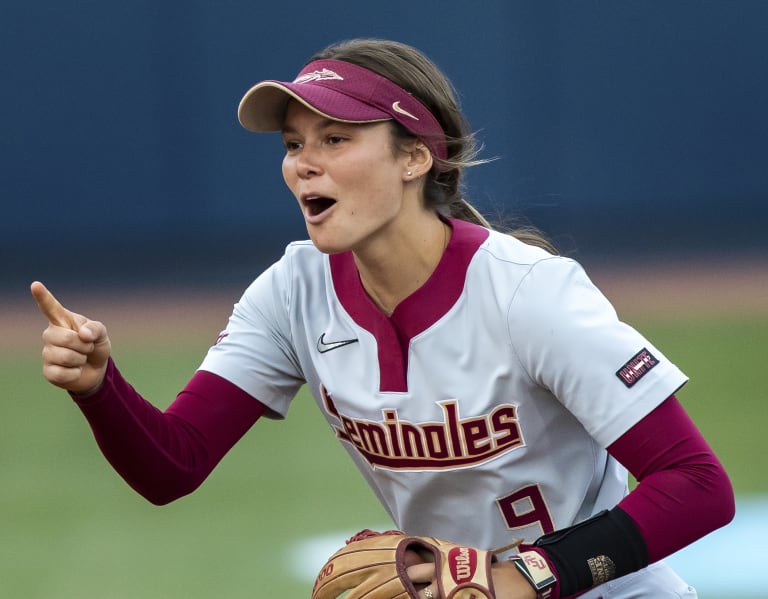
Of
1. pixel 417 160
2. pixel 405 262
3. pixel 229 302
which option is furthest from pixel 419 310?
pixel 229 302

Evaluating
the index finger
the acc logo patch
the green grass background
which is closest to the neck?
the acc logo patch

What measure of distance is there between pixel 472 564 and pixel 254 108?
3.22ft

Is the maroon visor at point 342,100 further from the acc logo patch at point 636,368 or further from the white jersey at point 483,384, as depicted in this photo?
the acc logo patch at point 636,368

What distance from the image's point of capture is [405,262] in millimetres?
2512

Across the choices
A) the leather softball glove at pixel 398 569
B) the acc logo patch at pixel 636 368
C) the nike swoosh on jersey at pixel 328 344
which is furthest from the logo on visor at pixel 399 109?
the leather softball glove at pixel 398 569

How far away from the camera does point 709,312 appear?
23.1ft

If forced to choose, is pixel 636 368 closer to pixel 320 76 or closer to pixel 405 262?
pixel 405 262

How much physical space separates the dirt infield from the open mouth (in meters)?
4.41

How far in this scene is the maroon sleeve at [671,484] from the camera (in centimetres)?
215

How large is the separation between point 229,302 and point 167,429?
4930mm

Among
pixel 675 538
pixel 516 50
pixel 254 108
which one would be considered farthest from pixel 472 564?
pixel 516 50

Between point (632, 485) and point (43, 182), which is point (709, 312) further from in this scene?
point (43, 182)

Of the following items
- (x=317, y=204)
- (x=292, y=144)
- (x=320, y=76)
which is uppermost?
(x=320, y=76)

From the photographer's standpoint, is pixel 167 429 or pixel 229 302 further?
pixel 229 302
